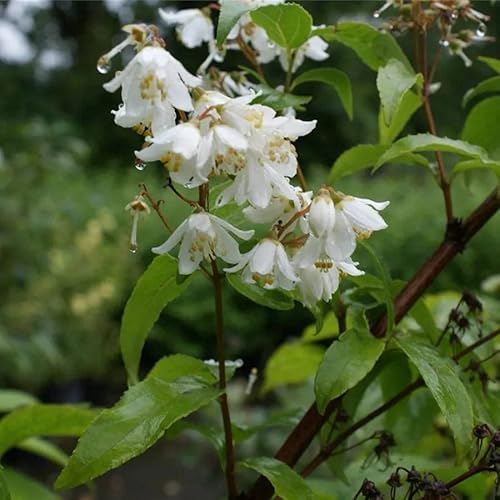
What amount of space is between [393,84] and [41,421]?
563 mm

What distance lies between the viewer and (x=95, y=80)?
13.7m

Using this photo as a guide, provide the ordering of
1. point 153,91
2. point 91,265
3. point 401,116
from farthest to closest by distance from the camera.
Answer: point 91,265 → point 401,116 → point 153,91

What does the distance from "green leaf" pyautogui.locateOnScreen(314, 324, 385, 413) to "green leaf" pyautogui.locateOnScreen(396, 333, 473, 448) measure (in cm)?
3

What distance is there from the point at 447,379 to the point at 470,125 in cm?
32

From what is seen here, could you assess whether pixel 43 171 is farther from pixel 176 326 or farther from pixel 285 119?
pixel 285 119

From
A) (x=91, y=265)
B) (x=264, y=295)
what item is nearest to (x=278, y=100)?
(x=264, y=295)

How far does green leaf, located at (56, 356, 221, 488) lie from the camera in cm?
66

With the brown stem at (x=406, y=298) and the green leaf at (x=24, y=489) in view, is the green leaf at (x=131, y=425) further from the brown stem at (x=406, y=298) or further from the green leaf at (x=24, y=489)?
the green leaf at (x=24, y=489)

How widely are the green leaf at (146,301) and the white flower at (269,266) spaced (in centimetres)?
9

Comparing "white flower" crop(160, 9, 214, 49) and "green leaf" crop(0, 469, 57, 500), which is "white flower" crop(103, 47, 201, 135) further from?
"green leaf" crop(0, 469, 57, 500)

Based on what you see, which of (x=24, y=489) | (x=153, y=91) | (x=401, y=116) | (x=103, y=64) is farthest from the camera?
(x=24, y=489)

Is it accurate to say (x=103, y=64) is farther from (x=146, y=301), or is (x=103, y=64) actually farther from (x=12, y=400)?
(x=12, y=400)

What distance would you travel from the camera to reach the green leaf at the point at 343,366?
73 cm

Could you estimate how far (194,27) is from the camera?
99cm
